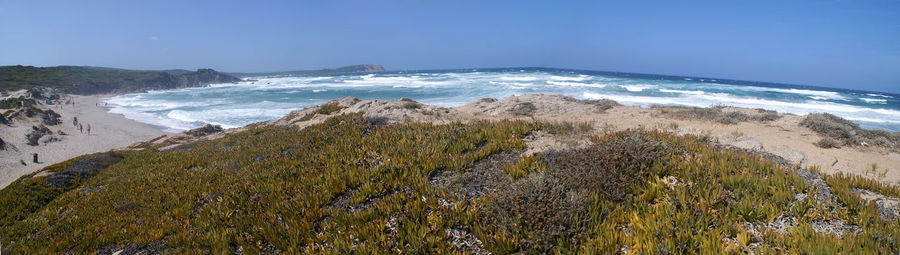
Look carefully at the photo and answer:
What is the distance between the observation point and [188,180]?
9578 millimetres

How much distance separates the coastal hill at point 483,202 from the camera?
415cm

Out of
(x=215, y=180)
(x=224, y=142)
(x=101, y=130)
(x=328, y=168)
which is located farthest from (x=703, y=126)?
(x=101, y=130)

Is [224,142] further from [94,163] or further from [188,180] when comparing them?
[188,180]

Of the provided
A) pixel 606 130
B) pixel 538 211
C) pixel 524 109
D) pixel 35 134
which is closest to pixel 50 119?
pixel 35 134

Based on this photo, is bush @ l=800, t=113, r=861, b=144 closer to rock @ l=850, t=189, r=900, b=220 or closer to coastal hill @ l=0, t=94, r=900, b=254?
coastal hill @ l=0, t=94, r=900, b=254

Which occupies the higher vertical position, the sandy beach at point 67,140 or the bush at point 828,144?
the bush at point 828,144

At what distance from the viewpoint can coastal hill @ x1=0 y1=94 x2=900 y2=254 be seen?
4.15 m

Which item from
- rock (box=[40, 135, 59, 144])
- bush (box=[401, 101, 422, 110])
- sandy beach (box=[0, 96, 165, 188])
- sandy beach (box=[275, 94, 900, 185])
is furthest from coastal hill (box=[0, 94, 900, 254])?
rock (box=[40, 135, 59, 144])

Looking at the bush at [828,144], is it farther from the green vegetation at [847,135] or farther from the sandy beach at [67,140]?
the sandy beach at [67,140]

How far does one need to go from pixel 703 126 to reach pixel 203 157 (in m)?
19.5

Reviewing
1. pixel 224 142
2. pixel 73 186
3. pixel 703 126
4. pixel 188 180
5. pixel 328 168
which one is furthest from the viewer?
pixel 224 142

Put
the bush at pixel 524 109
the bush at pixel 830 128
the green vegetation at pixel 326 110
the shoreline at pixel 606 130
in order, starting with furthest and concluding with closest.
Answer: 1. the bush at pixel 524 109
2. the green vegetation at pixel 326 110
3. the bush at pixel 830 128
4. the shoreline at pixel 606 130

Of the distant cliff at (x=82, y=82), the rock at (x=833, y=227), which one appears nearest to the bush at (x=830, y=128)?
the rock at (x=833, y=227)

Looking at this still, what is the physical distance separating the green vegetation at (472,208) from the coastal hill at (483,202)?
27 millimetres
